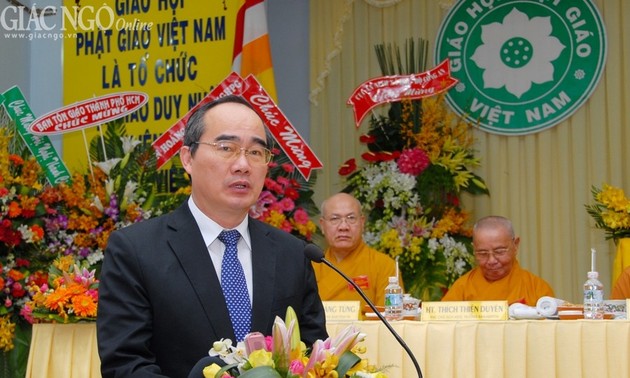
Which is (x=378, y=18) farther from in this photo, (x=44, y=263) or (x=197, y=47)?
(x=44, y=263)

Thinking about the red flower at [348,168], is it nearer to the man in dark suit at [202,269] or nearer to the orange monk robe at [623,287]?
the orange monk robe at [623,287]

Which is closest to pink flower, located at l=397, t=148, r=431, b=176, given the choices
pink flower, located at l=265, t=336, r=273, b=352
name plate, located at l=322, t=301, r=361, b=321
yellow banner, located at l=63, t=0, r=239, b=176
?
yellow banner, located at l=63, t=0, r=239, b=176

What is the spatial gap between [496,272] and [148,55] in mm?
2795

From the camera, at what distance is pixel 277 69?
19.6ft

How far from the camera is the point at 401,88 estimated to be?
4.97 metres

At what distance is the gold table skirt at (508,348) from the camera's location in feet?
8.66

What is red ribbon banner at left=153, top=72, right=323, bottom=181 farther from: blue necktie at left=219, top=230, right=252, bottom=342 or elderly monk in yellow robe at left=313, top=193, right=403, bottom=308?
blue necktie at left=219, top=230, right=252, bottom=342

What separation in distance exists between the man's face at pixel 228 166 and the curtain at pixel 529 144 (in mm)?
3792

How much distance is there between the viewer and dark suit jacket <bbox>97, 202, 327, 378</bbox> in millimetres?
1560

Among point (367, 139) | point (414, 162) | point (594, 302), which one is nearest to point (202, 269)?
point (594, 302)

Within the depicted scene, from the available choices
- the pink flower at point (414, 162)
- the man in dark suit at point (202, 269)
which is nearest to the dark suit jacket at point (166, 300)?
the man in dark suit at point (202, 269)

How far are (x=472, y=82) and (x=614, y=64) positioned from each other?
83cm

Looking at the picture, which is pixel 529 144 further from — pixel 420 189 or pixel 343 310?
pixel 343 310

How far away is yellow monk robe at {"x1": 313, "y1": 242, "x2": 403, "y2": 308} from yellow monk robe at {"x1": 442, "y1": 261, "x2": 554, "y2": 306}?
0.35 m
